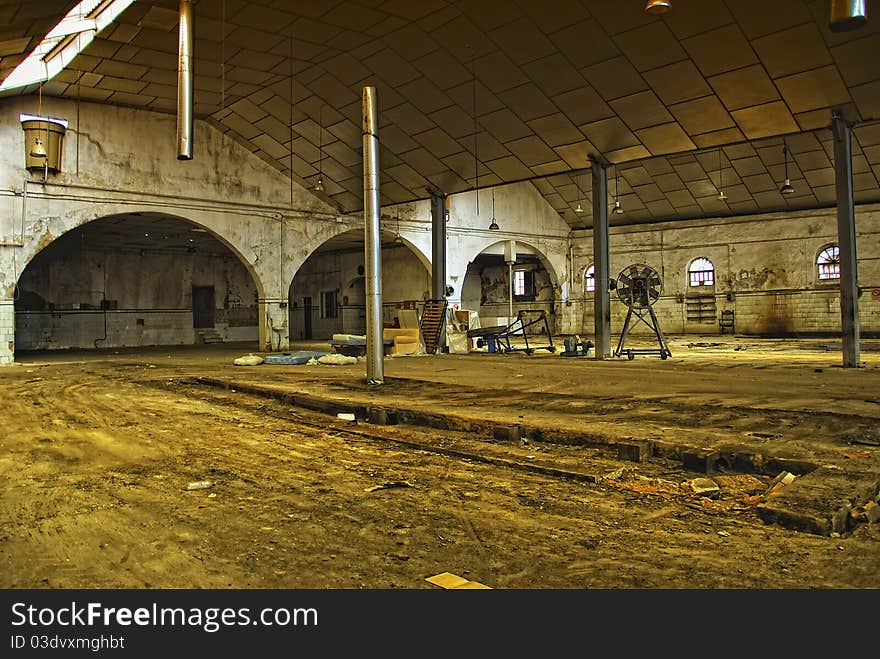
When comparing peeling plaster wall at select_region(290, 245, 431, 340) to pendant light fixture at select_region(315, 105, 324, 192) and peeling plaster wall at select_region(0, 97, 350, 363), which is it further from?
pendant light fixture at select_region(315, 105, 324, 192)

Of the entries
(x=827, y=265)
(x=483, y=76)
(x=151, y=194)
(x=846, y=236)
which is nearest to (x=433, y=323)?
(x=483, y=76)

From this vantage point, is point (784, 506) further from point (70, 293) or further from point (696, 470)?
point (70, 293)

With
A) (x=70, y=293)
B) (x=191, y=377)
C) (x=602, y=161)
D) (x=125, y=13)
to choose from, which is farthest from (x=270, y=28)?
(x=70, y=293)

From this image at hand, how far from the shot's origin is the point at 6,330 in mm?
14164

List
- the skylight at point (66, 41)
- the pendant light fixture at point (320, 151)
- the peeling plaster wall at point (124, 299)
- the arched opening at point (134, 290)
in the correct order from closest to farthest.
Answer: the skylight at point (66, 41) < the pendant light fixture at point (320, 151) < the arched opening at point (134, 290) < the peeling plaster wall at point (124, 299)

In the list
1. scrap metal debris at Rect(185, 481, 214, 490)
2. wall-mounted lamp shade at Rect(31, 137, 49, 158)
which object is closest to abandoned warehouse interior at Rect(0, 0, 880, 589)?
scrap metal debris at Rect(185, 481, 214, 490)

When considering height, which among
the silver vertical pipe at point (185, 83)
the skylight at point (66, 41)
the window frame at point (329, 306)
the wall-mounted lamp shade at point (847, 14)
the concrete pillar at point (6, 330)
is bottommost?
the concrete pillar at point (6, 330)

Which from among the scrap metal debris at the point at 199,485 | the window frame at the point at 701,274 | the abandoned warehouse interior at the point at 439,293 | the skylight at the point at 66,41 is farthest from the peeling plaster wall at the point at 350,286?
the scrap metal debris at the point at 199,485

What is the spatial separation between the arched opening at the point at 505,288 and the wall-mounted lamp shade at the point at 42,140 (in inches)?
599

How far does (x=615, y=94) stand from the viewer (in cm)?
1198

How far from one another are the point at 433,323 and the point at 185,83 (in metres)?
9.21

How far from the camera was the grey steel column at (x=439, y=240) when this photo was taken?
690 inches

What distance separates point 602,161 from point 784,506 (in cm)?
1189

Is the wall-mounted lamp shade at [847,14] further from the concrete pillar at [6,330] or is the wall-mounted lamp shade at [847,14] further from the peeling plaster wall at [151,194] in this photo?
the concrete pillar at [6,330]
